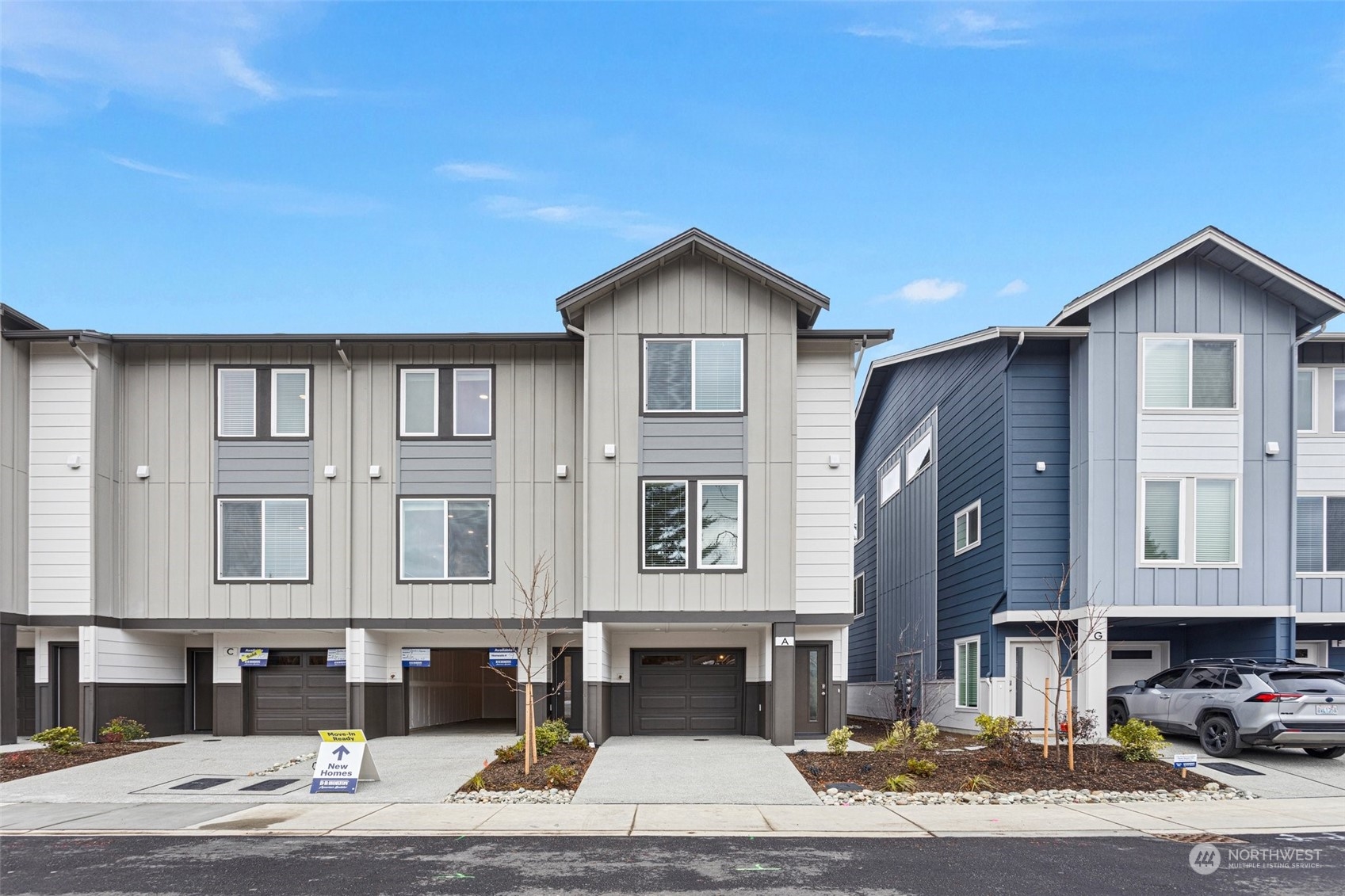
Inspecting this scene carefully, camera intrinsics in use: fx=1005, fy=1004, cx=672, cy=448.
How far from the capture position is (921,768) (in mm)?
13281

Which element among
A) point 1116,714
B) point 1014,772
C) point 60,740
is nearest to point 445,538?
point 60,740

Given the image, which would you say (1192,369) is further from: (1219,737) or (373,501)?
(373,501)

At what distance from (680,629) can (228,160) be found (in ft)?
62.8

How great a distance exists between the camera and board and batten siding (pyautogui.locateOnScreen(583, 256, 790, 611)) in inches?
701

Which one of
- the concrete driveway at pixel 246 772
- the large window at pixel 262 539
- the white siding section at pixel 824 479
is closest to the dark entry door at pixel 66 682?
the concrete driveway at pixel 246 772

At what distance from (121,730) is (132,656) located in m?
1.76

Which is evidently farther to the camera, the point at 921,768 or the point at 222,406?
the point at 222,406

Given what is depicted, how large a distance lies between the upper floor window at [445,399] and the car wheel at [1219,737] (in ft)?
44.1

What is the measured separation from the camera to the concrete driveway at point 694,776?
12.8m

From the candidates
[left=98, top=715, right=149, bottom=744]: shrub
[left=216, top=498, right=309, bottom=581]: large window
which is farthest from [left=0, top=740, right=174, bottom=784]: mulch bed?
[left=216, top=498, right=309, bottom=581]: large window

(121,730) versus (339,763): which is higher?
(339,763)

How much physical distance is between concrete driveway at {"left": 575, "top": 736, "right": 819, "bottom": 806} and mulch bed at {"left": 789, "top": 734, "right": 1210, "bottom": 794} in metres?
0.62

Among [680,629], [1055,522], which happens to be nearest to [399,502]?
[680,629]

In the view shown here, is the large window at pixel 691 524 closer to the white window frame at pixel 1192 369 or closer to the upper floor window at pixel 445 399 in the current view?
the upper floor window at pixel 445 399
